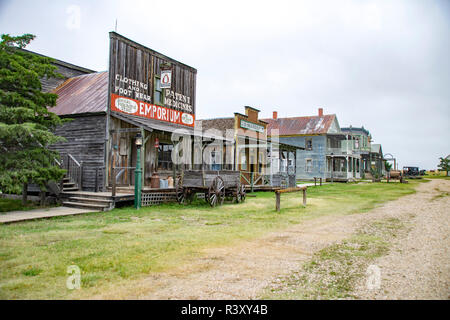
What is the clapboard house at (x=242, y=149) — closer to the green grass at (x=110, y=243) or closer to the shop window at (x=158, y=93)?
the shop window at (x=158, y=93)

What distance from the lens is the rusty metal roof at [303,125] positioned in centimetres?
3553

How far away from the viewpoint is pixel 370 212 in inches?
425

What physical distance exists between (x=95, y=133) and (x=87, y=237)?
310 inches

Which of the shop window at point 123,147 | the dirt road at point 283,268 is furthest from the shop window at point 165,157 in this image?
the dirt road at point 283,268

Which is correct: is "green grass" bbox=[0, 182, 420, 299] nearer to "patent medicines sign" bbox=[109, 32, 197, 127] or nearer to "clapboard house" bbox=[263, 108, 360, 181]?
"patent medicines sign" bbox=[109, 32, 197, 127]

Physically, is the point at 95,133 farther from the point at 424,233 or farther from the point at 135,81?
the point at 424,233

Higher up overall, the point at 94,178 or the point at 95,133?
the point at 95,133

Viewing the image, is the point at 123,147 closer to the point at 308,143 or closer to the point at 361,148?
the point at 308,143

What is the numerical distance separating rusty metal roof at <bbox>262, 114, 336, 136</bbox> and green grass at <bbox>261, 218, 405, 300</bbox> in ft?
97.0

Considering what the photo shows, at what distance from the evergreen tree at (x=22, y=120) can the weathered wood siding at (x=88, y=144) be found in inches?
106

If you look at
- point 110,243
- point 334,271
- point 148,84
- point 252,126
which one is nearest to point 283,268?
point 334,271

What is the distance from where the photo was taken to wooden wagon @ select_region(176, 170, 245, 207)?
12.5m

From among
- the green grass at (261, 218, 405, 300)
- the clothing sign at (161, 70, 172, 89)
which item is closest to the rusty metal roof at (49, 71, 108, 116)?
the clothing sign at (161, 70, 172, 89)
